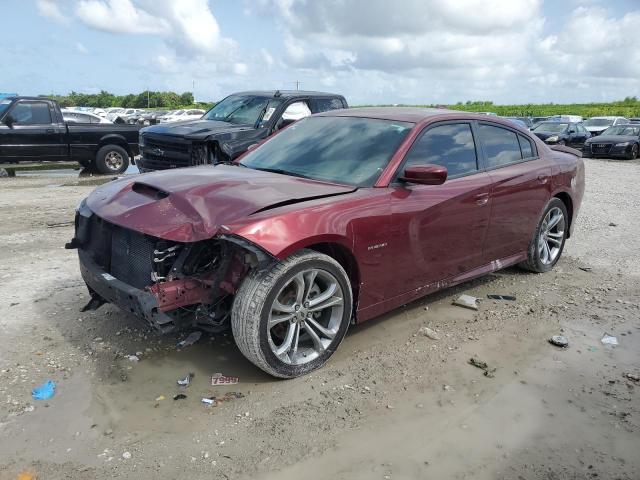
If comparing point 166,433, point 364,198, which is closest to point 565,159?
point 364,198

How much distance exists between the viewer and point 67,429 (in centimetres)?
304

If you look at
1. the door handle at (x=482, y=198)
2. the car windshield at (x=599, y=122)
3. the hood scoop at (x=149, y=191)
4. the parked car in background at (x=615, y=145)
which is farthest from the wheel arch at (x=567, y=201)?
the car windshield at (x=599, y=122)

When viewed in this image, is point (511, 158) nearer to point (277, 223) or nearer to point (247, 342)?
point (277, 223)

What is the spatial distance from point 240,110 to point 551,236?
20.8 feet

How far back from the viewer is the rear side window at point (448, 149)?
4295 millimetres

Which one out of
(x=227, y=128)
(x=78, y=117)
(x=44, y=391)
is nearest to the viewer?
(x=44, y=391)

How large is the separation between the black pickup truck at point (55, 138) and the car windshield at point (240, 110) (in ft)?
13.7

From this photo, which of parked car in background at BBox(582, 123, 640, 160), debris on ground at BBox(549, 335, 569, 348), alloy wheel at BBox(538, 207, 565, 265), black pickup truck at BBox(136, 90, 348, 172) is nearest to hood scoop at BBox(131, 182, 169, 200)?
debris on ground at BBox(549, 335, 569, 348)

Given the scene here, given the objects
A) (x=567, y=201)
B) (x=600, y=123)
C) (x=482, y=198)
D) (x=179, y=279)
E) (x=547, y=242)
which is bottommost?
(x=547, y=242)

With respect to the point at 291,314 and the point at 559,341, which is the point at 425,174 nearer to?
the point at 291,314

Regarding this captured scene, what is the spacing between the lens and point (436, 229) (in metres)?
4.27

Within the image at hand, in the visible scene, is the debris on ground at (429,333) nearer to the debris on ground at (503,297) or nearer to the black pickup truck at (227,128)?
the debris on ground at (503,297)

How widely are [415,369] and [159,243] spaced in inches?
74.7

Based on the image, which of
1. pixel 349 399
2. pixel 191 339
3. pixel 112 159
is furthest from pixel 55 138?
pixel 349 399
